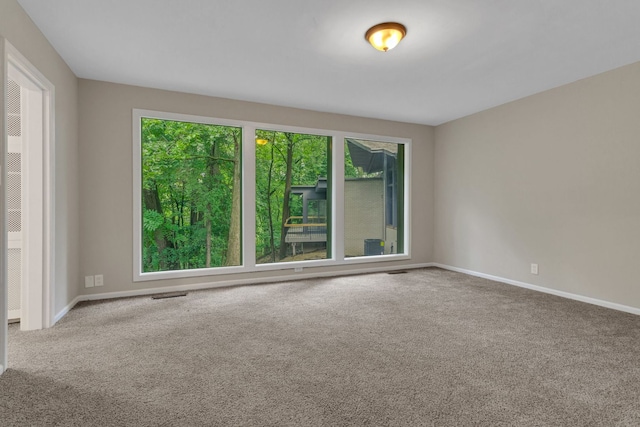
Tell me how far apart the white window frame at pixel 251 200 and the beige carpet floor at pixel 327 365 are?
26.0 inches

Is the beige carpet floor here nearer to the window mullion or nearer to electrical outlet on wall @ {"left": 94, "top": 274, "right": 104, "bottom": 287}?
electrical outlet on wall @ {"left": 94, "top": 274, "right": 104, "bottom": 287}

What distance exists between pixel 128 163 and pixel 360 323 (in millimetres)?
3200

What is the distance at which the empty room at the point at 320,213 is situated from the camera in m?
1.96

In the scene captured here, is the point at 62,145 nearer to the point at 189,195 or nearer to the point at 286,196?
the point at 189,195

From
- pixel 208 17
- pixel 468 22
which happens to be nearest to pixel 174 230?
pixel 208 17

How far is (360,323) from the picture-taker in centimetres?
298

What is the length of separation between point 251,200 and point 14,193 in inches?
93.8

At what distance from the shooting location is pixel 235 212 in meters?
4.58

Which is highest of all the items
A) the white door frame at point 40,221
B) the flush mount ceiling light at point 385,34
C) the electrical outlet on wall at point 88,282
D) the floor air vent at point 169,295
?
the flush mount ceiling light at point 385,34

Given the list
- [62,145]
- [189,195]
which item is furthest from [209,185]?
[62,145]

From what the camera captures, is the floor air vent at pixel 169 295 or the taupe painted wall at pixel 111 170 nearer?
the taupe painted wall at pixel 111 170

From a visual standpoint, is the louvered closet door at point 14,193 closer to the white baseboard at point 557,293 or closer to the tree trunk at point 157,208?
the tree trunk at point 157,208

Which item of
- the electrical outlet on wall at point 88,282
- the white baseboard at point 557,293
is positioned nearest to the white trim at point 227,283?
the electrical outlet on wall at point 88,282

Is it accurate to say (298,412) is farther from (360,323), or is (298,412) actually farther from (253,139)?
(253,139)
